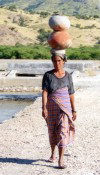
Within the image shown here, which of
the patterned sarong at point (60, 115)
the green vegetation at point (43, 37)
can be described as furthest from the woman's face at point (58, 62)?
the green vegetation at point (43, 37)

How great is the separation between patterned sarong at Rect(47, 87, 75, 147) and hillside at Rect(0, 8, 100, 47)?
→ 149 ft

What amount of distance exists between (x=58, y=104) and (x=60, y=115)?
0.16 metres

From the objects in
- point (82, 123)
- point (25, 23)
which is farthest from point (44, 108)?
point (25, 23)

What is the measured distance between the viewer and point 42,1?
128 m

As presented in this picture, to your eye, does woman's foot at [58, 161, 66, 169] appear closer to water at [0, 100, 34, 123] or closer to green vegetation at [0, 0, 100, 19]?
water at [0, 100, 34, 123]

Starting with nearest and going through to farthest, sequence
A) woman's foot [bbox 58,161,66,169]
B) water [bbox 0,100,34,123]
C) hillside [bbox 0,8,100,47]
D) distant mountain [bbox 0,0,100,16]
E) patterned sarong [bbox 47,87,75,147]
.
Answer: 1. patterned sarong [bbox 47,87,75,147]
2. woman's foot [bbox 58,161,66,169]
3. water [bbox 0,100,34,123]
4. hillside [bbox 0,8,100,47]
5. distant mountain [bbox 0,0,100,16]

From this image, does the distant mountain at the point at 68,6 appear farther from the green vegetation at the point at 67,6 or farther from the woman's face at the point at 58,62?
the woman's face at the point at 58,62

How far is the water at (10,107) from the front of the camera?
15.7 m

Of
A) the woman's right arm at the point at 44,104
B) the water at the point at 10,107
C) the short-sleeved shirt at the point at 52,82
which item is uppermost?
the short-sleeved shirt at the point at 52,82

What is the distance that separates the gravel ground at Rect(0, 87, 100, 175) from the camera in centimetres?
677

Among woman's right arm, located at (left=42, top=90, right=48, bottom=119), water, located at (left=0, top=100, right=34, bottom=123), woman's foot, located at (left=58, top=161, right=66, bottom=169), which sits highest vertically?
woman's right arm, located at (left=42, top=90, right=48, bottom=119)

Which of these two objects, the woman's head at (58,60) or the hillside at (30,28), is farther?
the hillside at (30,28)

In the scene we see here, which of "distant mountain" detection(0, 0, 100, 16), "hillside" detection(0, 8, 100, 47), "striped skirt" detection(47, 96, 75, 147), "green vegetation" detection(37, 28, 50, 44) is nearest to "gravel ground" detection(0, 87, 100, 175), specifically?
"striped skirt" detection(47, 96, 75, 147)

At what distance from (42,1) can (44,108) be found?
Result: 125 metres
